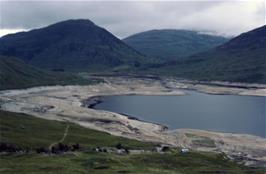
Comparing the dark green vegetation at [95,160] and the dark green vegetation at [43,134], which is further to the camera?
the dark green vegetation at [43,134]

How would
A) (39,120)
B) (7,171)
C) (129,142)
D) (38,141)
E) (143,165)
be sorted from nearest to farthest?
(7,171) < (143,165) < (38,141) < (129,142) < (39,120)

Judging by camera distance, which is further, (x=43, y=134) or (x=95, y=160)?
(x=43, y=134)

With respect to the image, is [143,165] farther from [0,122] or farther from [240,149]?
[0,122]

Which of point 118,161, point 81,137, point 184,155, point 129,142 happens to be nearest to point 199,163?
point 184,155

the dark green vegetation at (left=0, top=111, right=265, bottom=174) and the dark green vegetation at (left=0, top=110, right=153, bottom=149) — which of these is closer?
the dark green vegetation at (left=0, top=111, right=265, bottom=174)

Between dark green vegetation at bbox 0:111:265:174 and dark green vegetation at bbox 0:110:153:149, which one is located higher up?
dark green vegetation at bbox 0:110:153:149

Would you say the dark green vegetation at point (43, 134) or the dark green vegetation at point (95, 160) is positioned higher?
the dark green vegetation at point (43, 134)

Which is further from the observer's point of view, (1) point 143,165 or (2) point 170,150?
(2) point 170,150

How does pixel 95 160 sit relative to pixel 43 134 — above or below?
below
